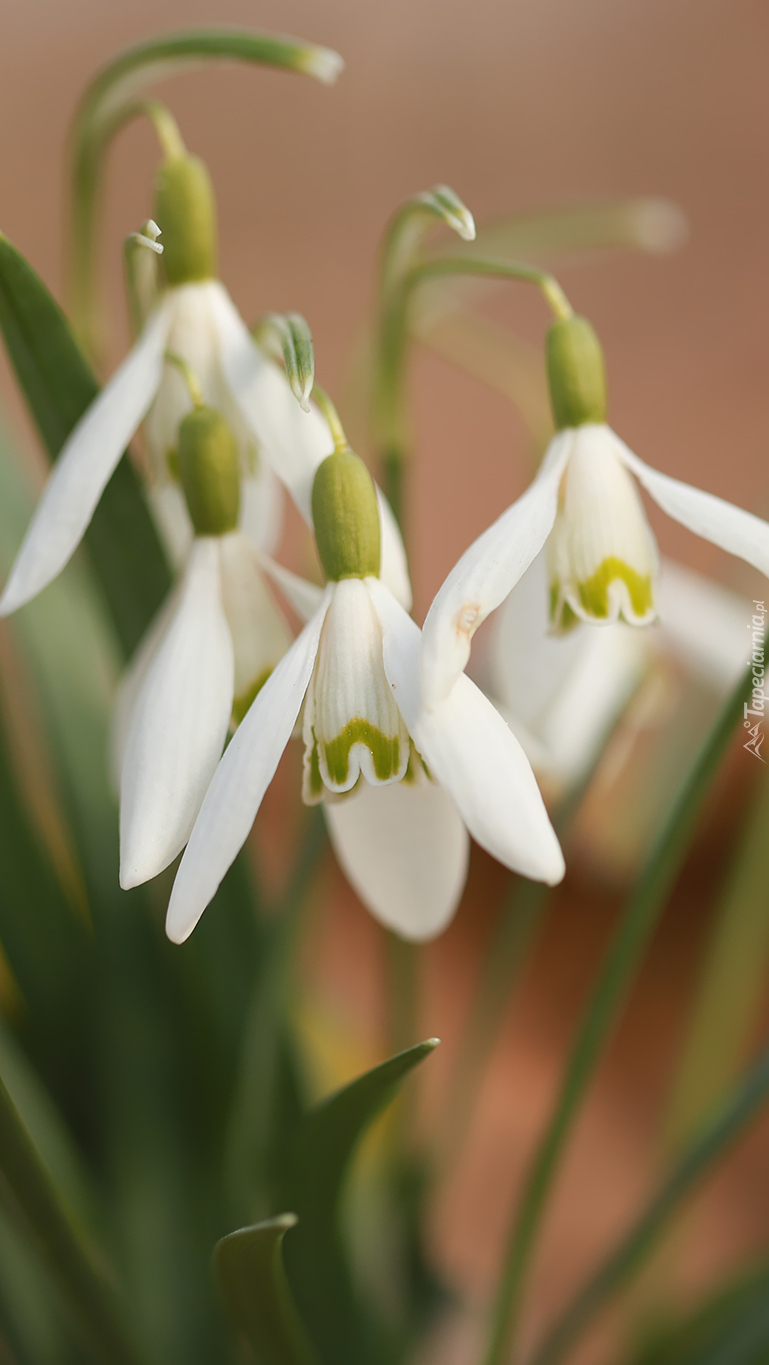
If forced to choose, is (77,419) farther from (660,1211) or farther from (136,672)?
(660,1211)

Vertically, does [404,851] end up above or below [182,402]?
below

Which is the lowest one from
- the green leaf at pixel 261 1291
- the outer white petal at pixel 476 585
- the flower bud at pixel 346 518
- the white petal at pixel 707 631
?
the green leaf at pixel 261 1291

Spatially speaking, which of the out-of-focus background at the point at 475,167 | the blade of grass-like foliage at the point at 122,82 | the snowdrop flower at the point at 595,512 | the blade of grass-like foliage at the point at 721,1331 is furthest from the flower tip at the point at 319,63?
the out-of-focus background at the point at 475,167

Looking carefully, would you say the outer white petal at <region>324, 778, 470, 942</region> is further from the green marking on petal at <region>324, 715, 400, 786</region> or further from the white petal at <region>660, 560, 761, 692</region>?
the white petal at <region>660, 560, 761, 692</region>

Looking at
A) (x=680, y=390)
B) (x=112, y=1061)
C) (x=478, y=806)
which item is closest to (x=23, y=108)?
(x=680, y=390)

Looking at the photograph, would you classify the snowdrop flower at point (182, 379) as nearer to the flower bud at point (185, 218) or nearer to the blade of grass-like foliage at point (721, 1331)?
the flower bud at point (185, 218)

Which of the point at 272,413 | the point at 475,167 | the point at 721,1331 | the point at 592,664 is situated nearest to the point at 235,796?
the point at 272,413
